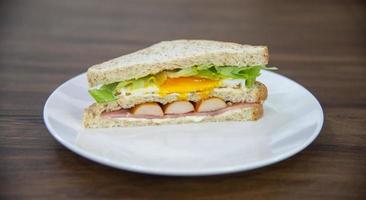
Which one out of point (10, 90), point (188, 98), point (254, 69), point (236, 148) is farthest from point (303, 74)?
point (10, 90)

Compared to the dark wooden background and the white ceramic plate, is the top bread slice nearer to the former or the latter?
the white ceramic plate

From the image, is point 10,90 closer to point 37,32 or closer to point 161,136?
point 161,136

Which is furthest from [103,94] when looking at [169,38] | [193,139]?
[169,38]

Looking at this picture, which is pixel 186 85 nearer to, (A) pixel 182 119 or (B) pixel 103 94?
(A) pixel 182 119

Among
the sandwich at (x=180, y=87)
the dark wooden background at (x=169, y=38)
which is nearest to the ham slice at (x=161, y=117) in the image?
the sandwich at (x=180, y=87)

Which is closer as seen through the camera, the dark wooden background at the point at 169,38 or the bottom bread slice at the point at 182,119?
the dark wooden background at the point at 169,38

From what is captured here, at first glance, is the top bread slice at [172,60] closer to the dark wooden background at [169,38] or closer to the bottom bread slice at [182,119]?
the bottom bread slice at [182,119]
